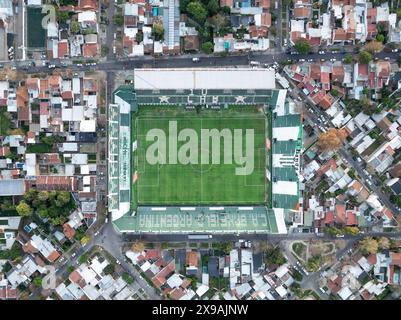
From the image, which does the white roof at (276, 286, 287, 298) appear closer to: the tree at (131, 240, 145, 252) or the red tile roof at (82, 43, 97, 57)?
the tree at (131, 240, 145, 252)

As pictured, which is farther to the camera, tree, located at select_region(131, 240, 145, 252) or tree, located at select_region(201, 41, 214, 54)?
tree, located at select_region(131, 240, 145, 252)

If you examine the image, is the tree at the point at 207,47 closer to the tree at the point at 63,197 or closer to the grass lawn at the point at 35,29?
the grass lawn at the point at 35,29

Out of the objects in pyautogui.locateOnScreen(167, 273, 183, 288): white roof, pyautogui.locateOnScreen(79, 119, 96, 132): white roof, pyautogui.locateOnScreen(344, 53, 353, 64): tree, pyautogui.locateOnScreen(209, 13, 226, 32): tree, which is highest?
pyautogui.locateOnScreen(209, 13, 226, 32): tree

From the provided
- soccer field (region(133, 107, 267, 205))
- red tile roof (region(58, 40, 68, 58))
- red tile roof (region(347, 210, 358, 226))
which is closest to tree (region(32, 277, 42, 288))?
soccer field (region(133, 107, 267, 205))

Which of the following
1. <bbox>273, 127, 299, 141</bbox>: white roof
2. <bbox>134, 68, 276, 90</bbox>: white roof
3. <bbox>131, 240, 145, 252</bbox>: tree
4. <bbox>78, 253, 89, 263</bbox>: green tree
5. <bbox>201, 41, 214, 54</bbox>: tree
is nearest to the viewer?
<bbox>134, 68, 276, 90</bbox>: white roof

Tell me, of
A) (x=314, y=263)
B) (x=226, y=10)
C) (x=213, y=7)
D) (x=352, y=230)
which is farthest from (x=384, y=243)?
(x=213, y=7)

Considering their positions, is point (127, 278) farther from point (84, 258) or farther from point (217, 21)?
point (217, 21)

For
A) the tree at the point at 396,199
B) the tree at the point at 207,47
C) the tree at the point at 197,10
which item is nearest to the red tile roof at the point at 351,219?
the tree at the point at 396,199

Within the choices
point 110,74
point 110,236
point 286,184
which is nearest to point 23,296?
point 110,236

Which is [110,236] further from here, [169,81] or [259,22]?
[259,22]
